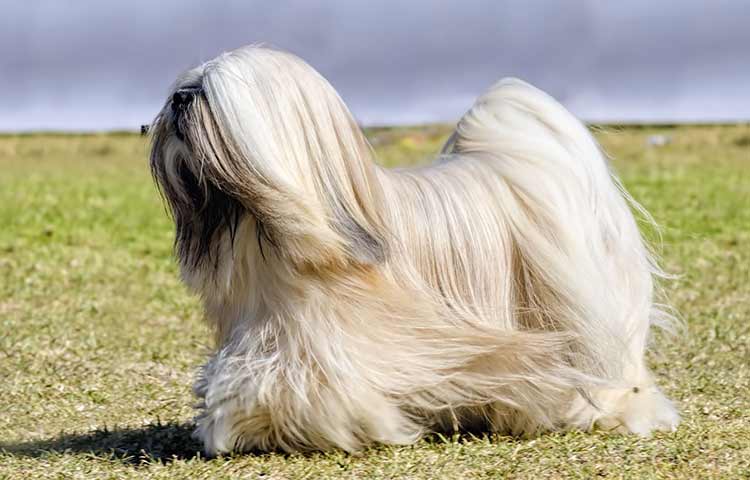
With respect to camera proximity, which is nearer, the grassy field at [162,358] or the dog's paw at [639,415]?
the grassy field at [162,358]

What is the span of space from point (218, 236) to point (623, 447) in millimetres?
1598

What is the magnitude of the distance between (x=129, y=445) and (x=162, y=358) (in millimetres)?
2126

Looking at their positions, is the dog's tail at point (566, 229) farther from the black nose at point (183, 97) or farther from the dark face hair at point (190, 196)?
the black nose at point (183, 97)

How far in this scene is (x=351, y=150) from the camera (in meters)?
4.11

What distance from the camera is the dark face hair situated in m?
4.02

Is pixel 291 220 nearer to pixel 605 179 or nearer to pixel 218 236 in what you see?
pixel 218 236

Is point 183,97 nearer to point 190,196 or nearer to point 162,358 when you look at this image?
point 190,196

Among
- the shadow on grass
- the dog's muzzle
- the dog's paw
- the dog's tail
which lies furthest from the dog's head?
the dog's paw

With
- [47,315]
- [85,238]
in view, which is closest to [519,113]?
[47,315]

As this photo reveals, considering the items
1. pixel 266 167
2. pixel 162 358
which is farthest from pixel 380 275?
pixel 162 358

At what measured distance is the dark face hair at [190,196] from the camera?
158 inches

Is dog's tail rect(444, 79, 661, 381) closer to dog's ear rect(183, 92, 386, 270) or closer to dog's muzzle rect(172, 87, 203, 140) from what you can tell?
dog's ear rect(183, 92, 386, 270)

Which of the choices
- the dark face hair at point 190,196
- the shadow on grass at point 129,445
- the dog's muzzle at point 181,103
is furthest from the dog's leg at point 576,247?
the shadow on grass at point 129,445

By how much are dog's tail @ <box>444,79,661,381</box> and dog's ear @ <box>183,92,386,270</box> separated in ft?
2.19
